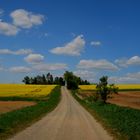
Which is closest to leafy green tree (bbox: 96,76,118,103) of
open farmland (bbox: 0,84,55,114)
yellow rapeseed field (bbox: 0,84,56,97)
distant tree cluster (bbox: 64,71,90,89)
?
open farmland (bbox: 0,84,55,114)

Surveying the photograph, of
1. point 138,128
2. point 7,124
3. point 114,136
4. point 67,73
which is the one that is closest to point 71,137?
point 114,136

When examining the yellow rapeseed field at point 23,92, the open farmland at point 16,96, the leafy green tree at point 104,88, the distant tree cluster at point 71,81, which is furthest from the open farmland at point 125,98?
the distant tree cluster at point 71,81

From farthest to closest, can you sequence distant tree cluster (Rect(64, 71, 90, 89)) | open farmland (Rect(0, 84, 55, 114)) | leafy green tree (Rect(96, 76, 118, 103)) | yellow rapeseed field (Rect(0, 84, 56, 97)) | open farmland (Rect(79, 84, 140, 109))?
distant tree cluster (Rect(64, 71, 90, 89)) < yellow rapeseed field (Rect(0, 84, 56, 97)) < open farmland (Rect(79, 84, 140, 109)) < leafy green tree (Rect(96, 76, 118, 103)) < open farmland (Rect(0, 84, 55, 114))

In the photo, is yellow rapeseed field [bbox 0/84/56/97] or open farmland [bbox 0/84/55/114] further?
yellow rapeseed field [bbox 0/84/56/97]

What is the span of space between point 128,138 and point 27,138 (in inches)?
200

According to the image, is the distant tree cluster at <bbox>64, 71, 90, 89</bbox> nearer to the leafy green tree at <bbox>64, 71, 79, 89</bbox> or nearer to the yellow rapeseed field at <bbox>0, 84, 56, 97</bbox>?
the leafy green tree at <bbox>64, 71, 79, 89</bbox>

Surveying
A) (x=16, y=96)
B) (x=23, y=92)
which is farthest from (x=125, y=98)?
(x=23, y=92)

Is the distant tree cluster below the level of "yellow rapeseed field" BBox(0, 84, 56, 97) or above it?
above

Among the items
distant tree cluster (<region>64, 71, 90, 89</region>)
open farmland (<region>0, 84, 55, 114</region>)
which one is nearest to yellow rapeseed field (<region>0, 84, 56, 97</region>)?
open farmland (<region>0, 84, 55, 114</region>)

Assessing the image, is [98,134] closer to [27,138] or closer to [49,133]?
[49,133]

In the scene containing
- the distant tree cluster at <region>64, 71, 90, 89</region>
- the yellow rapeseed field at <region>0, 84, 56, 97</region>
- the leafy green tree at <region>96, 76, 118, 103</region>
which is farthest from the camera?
the distant tree cluster at <region>64, 71, 90, 89</region>

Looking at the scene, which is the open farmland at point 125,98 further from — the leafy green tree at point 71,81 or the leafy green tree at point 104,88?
the leafy green tree at point 71,81

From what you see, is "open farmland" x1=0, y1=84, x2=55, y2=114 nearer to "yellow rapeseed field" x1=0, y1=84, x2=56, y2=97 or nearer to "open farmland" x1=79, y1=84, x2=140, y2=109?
"yellow rapeseed field" x1=0, y1=84, x2=56, y2=97

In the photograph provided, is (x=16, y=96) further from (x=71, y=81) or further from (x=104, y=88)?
(x=71, y=81)
